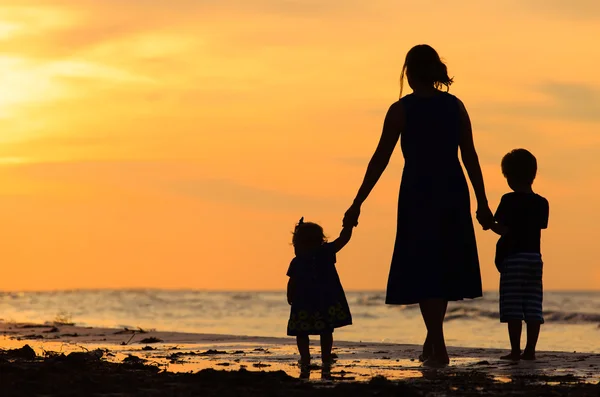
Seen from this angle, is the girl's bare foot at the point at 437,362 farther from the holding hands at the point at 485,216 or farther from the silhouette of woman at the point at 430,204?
the holding hands at the point at 485,216

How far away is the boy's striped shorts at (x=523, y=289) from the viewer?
8258mm

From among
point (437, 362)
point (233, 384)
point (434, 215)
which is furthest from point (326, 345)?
point (233, 384)

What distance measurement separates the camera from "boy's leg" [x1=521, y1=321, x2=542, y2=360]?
26.6 feet

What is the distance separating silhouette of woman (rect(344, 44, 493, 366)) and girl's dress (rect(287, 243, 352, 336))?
2.57 feet

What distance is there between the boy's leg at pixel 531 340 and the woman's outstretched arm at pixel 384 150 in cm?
183

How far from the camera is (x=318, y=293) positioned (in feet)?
27.1

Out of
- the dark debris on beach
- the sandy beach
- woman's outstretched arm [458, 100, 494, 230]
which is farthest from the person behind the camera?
woman's outstretched arm [458, 100, 494, 230]

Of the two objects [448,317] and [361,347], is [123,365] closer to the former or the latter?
[361,347]

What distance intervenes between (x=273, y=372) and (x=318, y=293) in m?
1.89

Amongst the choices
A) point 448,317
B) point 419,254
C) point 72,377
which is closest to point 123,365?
point 72,377

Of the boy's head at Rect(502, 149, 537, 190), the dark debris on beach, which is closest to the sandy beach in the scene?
the dark debris on beach

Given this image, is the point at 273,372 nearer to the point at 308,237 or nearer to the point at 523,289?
the point at 308,237

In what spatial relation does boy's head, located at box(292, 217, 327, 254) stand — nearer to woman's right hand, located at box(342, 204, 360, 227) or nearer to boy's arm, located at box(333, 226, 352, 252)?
boy's arm, located at box(333, 226, 352, 252)

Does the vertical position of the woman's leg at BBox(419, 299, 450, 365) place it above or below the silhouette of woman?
below
